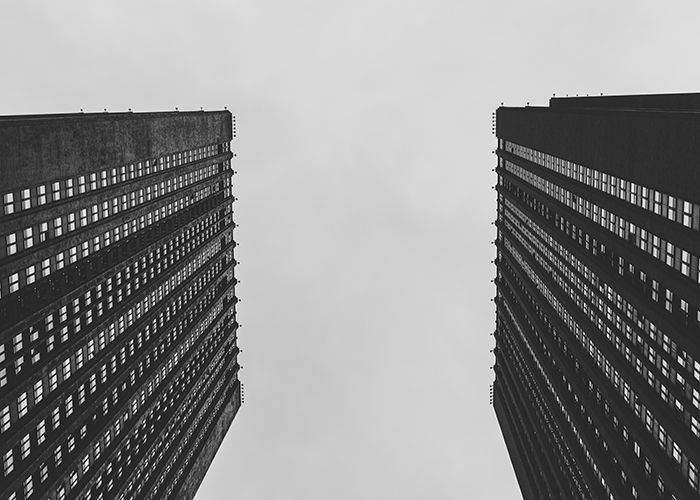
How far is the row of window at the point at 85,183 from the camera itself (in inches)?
2689

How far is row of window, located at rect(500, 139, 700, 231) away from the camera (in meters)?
58.2

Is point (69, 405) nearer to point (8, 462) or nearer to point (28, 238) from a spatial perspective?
point (8, 462)

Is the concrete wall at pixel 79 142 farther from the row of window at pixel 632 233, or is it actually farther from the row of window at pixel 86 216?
the row of window at pixel 632 233

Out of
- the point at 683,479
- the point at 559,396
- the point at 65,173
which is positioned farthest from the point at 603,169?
the point at 65,173

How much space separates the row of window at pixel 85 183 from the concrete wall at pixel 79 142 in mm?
942

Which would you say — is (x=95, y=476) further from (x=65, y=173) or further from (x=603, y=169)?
(x=603, y=169)

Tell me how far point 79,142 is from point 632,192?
2412 inches

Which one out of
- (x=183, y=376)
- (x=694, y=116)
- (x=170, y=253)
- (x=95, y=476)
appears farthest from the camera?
(x=183, y=376)

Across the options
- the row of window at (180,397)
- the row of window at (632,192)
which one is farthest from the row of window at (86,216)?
the row of window at (632,192)

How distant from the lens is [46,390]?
254 ft

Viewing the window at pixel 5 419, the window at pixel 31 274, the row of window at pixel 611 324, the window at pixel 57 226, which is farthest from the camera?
the window at pixel 57 226

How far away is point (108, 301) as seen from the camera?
3625 inches

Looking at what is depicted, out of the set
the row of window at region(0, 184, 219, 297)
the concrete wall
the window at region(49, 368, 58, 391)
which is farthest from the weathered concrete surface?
the concrete wall

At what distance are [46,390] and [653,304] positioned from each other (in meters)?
66.0
